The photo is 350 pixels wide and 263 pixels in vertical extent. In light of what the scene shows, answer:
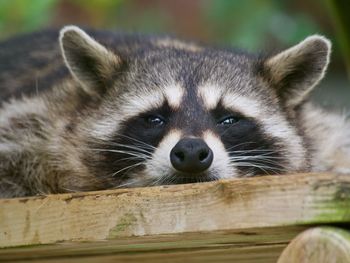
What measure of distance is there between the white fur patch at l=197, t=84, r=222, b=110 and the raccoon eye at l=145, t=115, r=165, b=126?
0.62ft

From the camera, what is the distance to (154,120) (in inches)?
165

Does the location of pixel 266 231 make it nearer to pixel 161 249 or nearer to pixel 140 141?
pixel 161 249

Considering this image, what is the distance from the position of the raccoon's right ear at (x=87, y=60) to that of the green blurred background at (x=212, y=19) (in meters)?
1.13

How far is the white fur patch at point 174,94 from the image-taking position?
4121 mm

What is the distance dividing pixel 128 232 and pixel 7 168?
4.41ft

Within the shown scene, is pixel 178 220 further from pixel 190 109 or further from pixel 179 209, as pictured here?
pixel 190 109

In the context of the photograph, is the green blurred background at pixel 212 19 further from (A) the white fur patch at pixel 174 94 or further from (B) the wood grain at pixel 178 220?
(B) the wood grain at pixel 178 220

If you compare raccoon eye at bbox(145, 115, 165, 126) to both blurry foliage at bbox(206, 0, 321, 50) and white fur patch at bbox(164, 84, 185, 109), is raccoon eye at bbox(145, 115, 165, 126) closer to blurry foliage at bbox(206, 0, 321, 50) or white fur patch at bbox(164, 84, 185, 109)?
white fur patch at bbox(164, 84, 185, 109)

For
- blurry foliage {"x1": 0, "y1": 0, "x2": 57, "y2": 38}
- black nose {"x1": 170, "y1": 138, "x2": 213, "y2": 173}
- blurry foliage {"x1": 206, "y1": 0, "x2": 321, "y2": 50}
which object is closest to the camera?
black nose {"x1": 170, "y1": 138, "x2": 213, "y2": 173}

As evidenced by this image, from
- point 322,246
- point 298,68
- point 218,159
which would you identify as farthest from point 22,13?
point 322,246

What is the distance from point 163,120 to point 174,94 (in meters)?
0.12

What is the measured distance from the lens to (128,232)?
3.43 m

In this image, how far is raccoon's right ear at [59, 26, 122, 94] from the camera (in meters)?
4.46

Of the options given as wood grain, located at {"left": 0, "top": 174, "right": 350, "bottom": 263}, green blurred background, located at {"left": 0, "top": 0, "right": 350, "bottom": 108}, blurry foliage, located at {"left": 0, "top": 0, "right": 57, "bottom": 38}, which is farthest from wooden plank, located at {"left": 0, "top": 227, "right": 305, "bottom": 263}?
blurry foliage, located at {"left": 0, "top": 0, "right": 57, "bottom": 38}
